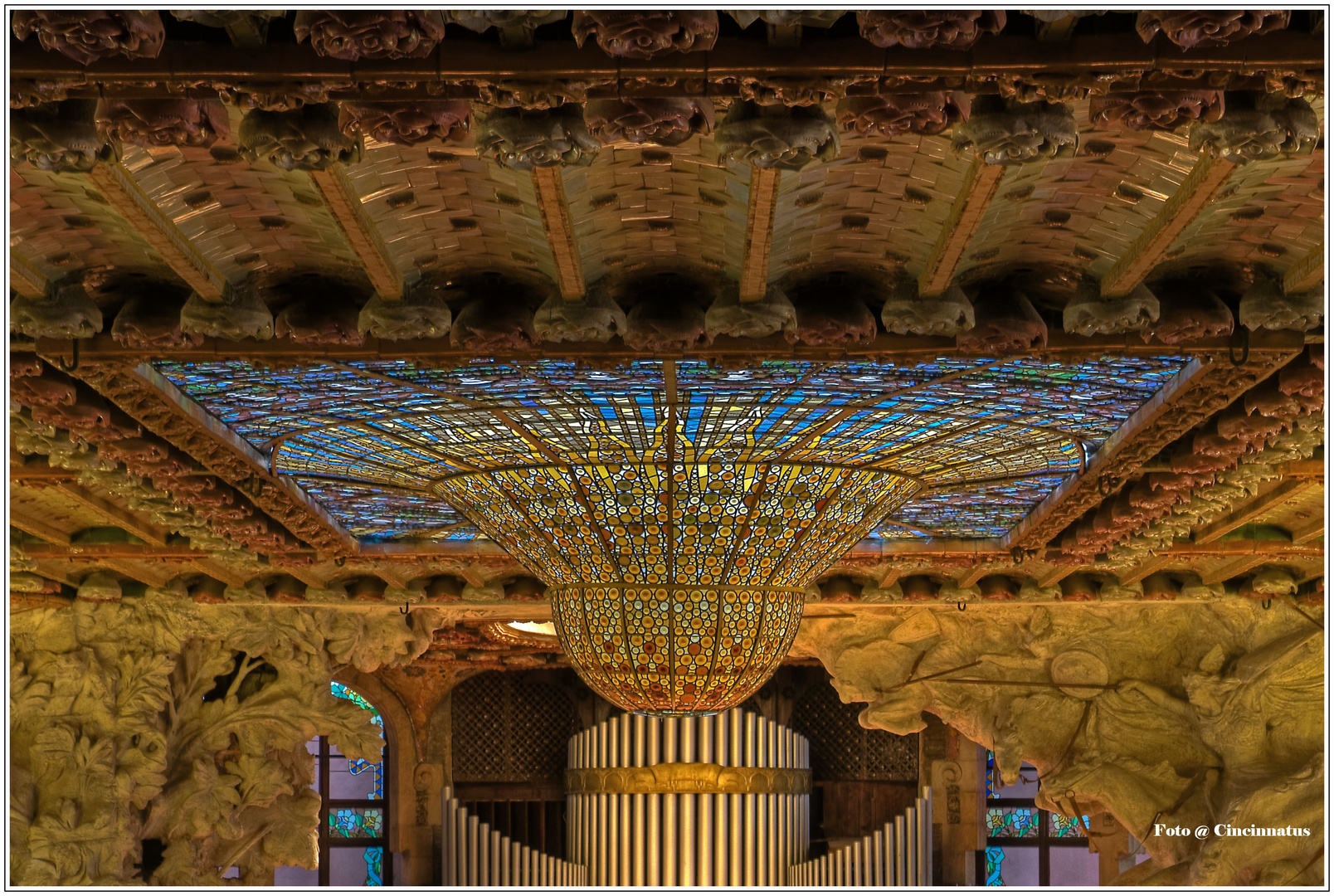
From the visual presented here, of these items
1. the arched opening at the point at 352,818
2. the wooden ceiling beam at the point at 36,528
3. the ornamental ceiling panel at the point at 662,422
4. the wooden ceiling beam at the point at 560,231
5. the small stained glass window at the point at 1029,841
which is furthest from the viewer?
the arched opening at the point at 352,818

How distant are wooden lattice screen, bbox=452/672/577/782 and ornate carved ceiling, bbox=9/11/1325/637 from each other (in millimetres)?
10610

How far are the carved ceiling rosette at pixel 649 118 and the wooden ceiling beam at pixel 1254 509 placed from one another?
630cm

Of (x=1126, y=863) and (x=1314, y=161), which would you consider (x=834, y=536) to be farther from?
(x=1126, y=863)

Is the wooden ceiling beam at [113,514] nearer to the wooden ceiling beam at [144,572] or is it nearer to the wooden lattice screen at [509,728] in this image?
the wooden ceiling beam at [144,572]

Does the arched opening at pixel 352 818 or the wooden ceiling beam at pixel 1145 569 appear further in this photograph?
the arched opening at pixel 352 818

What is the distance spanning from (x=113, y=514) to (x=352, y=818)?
1046cm

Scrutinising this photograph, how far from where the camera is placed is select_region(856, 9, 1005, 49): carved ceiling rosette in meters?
3.34

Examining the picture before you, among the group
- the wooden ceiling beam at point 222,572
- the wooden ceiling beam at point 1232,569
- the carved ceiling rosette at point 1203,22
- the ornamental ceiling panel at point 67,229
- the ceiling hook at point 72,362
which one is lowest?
the wooden ceiling beam at point 1232,569

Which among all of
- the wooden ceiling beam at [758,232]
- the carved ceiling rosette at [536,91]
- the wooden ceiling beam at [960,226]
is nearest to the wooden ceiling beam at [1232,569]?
the wooden ceiling beam at [960,226]

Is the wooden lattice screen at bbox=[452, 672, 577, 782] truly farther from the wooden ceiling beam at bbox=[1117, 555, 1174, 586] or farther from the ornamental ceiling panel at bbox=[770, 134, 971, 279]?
the ornamental ceiling panel at bbox=[770, 134, 971, 279]

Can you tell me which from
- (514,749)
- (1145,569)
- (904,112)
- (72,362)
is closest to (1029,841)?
(514,749)

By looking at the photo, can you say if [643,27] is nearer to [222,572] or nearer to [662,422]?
[662,422]

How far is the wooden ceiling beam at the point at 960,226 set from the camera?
4434 millimetres

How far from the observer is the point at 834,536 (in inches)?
343
